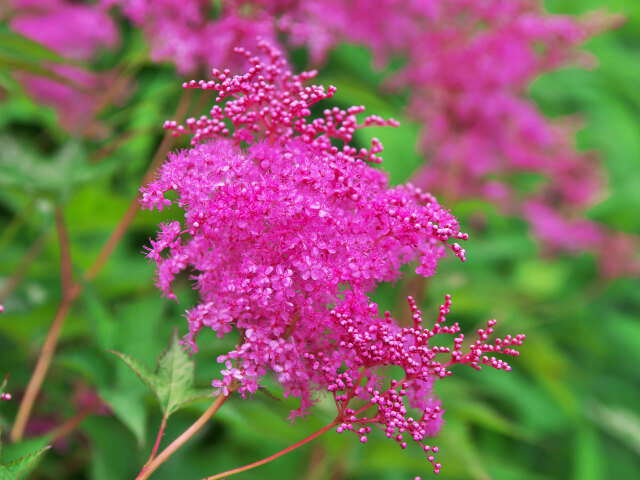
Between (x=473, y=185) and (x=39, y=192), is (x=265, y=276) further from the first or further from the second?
(x=473, y=185)

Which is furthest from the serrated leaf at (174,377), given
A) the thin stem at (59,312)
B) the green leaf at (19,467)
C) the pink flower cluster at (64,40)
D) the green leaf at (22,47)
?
the pink flower cluster at (64,40)

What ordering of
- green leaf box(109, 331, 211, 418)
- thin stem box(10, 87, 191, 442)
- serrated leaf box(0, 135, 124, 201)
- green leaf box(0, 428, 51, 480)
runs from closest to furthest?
1. green leaf box(0, 428, 51, 480)
2. green leaf box(109, 331, 211, 418)
3. thin stem box(10, 87, 191, 442)
4. serrated leaf box(0, 135, 124, 201)

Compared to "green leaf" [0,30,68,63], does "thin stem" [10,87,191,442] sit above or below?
below

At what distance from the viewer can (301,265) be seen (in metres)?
0.84

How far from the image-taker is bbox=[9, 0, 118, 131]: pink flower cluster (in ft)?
7.34

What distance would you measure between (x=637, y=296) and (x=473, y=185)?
4.47ft

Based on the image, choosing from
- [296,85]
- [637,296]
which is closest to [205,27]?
[296,85]

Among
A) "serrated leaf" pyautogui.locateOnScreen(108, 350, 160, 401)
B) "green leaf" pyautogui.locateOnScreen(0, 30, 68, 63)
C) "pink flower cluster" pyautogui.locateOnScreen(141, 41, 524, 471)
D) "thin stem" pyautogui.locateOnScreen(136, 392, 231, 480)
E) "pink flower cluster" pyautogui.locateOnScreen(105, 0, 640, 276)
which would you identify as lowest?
"thin stem" pyautogui.locateOnScreen(136, 392, 231, 480)

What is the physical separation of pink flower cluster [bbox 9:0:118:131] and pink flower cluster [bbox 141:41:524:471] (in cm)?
149

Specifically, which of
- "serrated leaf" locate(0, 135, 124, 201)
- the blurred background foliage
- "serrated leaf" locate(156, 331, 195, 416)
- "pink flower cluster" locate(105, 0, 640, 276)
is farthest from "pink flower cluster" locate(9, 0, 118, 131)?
"serrated leaf" locate(156, 331, 195, 416)

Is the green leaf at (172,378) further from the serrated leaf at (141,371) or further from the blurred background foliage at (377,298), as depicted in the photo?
the blurred background foliage at (377,298)

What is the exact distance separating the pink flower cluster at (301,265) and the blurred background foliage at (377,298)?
0.33 m

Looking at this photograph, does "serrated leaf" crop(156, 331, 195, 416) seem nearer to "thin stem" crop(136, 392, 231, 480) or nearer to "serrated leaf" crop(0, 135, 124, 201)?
"thin stem" crop(136, 392, 231, 480)

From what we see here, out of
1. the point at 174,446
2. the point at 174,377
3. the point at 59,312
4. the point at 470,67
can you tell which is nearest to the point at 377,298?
the point at 470,67
